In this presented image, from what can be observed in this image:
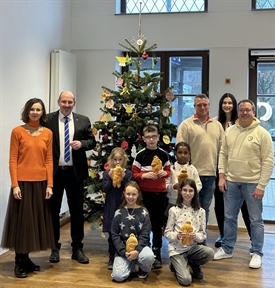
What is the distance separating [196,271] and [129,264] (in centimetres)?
55

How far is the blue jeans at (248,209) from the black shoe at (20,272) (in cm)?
178

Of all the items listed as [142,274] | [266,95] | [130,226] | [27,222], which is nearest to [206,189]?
[130,226]

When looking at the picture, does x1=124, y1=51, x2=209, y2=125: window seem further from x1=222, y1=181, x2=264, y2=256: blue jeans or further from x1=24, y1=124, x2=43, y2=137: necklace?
x1=24, y1=124, x2=43, y2=137: necklace

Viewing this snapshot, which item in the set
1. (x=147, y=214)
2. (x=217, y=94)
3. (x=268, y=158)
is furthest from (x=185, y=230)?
(x=217, y=94)

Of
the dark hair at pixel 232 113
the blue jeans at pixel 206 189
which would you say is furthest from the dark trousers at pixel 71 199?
the dark hair at pixel 232 113

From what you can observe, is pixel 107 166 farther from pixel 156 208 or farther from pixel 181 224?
pixel 181 224

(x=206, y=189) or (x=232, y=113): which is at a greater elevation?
(x=232, y=113)

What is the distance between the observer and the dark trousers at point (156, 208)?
357 centimetres

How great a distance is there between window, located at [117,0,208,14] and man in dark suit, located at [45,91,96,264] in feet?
7.21

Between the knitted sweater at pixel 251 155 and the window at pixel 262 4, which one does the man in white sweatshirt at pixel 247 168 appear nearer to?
the knitted sweater at pixel 251 155

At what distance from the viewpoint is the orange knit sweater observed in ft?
10.8

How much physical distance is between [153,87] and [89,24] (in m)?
1.84

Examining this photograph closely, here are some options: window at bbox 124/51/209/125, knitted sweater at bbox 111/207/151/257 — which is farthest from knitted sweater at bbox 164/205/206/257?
window at bbox 124/51/209/125

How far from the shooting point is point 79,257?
A: 373 centimetres
